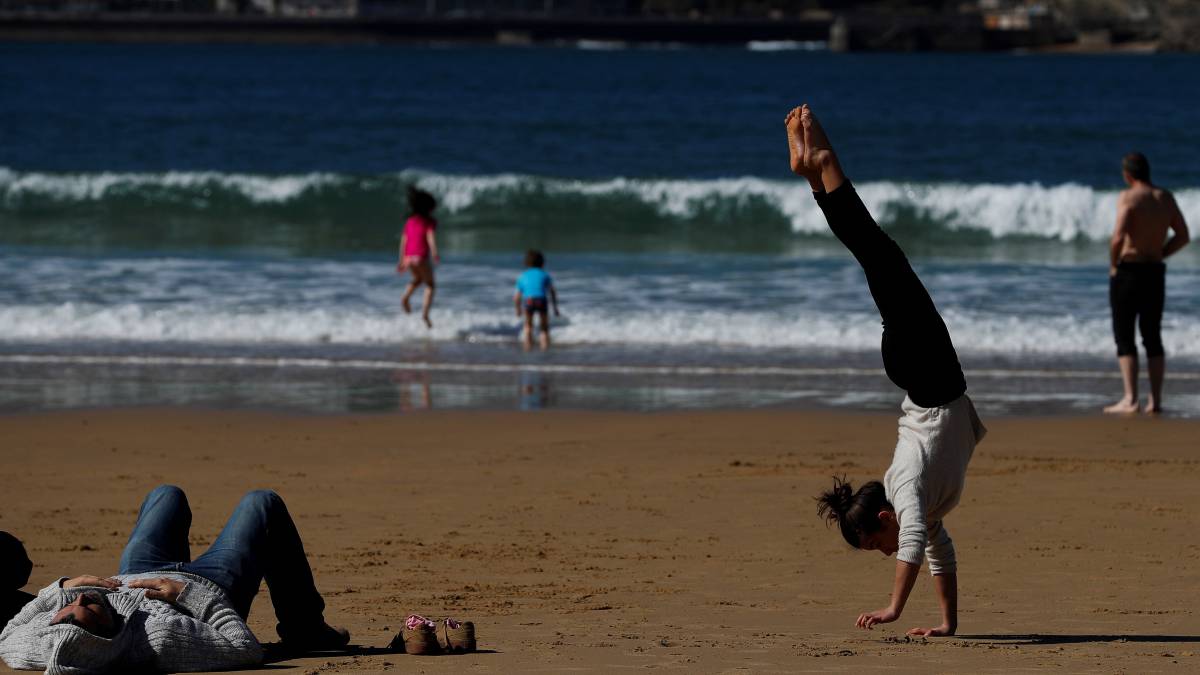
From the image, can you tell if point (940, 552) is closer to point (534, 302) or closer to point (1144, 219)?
point (1144, 219)

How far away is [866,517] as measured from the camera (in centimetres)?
523

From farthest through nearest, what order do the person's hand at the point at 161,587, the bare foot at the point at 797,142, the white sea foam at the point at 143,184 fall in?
the white sea foam at the point at 143,184
the bare foot at the point at 797,142
the person's hand at the point at 161,587

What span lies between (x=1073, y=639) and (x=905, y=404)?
98cm

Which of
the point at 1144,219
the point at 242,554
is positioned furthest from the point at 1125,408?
the point at 242,554

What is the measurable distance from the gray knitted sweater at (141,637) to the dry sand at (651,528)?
260 millimetres

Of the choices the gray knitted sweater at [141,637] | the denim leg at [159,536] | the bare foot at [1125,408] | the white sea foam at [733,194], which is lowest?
the gray knitted sweater at [141,637]

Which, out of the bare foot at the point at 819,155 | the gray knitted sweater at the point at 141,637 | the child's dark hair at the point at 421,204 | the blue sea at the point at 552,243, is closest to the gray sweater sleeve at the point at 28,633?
the gray knitted sweater at the point at 141,637

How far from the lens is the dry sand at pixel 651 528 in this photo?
17.4 ft

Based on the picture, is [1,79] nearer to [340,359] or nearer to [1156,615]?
[340,359]

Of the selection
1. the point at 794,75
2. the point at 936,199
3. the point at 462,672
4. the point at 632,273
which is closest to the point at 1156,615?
the point at 462,672

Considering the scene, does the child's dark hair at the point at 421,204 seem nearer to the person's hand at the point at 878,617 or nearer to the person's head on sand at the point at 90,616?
the person's hand at the point at 878,617

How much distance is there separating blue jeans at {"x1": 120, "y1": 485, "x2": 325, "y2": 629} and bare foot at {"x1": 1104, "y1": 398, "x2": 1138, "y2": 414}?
701 centimetres

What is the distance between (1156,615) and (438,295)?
1166 cm

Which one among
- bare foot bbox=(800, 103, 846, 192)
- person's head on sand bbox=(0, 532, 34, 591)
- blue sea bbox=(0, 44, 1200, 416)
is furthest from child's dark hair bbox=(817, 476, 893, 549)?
blue sea bbox=(0, 44, 1200, 416)
